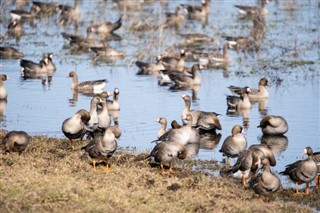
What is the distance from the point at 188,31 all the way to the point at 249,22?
3135 mm

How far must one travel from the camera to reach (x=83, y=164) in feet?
45.4

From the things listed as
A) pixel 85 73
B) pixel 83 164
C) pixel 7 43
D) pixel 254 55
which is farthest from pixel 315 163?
pixel 7 43

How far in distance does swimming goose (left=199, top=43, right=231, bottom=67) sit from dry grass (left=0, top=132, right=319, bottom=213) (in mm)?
13839

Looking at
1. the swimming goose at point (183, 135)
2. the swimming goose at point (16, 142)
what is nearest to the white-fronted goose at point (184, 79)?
the swimming goose at point (183, 135)

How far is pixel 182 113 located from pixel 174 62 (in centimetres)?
805

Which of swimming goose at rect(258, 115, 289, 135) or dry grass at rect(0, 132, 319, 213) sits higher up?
swimming goose at rect(258, 115, 289, 135)

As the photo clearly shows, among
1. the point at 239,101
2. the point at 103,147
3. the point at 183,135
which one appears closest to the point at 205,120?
the point at 183,135

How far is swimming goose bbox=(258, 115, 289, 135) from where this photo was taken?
1814 cm

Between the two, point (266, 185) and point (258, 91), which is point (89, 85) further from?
point (266, 185)

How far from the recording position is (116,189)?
12031mm

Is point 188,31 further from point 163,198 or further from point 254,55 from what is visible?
point 163,198

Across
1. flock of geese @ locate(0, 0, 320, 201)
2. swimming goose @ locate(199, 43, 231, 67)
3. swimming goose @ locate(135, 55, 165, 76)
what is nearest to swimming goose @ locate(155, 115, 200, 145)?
flock of geese @ locate(0, 0, 320, 201)

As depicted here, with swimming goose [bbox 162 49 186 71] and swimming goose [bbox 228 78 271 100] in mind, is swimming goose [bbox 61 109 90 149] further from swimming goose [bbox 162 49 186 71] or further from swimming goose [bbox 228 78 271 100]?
swimming goose [bbox 162 49 186 71]

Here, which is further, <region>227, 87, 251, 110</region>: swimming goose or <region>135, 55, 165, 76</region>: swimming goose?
<region>135, 55, 165, 76</region>: swimming goose
